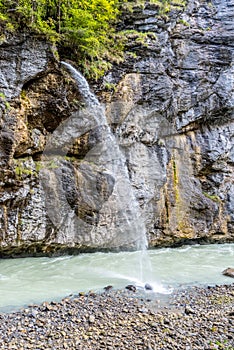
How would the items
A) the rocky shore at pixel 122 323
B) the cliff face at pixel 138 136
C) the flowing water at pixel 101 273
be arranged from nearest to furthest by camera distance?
the rocky shore at pixel 122 323
the flowing water at pixel 101 273
the cliff face at pixel 138 136

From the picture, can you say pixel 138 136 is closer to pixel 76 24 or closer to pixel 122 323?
pixel 76 24

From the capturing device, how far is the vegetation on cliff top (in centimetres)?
737

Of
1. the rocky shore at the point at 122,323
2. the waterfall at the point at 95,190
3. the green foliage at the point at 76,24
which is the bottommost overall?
the rocky shore at the point at 122,323

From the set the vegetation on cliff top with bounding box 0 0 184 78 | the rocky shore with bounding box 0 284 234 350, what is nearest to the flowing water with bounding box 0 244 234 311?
the rocky shore with bounding box 0 284 234 350

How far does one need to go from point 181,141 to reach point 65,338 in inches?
321

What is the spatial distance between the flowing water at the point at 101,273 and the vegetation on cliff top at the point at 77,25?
17.3 ft

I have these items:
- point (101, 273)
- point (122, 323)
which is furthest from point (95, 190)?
point (122, 323)

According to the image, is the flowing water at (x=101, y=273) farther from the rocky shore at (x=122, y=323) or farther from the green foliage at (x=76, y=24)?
the green foliage at (x=76, y=24)

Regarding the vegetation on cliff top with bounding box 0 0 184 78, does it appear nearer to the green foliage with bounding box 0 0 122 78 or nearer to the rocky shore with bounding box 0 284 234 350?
the green foliage with bounding box 0 0 122 78

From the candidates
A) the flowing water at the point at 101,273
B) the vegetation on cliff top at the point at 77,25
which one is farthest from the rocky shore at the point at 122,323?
the vegetation on cliff top at the point at 77,25

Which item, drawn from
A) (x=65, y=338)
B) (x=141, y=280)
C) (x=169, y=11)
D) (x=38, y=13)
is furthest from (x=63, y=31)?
(x=65, y=338)

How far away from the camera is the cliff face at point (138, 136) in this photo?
7.33 meters

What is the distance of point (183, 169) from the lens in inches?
411

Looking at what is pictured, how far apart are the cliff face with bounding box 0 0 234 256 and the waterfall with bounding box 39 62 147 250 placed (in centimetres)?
4
